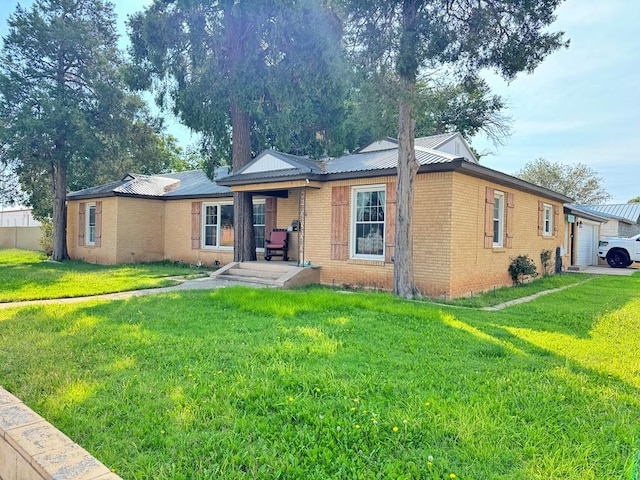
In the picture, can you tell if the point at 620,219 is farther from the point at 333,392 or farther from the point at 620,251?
the point at 333,392

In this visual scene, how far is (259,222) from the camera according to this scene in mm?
14852

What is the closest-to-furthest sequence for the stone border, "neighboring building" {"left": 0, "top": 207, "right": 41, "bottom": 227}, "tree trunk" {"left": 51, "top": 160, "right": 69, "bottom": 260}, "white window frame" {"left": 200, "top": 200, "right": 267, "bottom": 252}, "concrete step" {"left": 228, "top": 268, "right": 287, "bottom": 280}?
1. the stone border
2. "concrete step" {"left": 228, "top": 268, "right": 287, "bottom": 280}
3. "white window frame" {"left": 200, "top": 200, "right": 267, "bottom": 252}
4. "tree trunk" {"left": 51, "top": 160, "right": 69, "bottom": 260}
5. "neighboring building" {"left": 0, "top": 207, "right": 41, "bottom": 227}

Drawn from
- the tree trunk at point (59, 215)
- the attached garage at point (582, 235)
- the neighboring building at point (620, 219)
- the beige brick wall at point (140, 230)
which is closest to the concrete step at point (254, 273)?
the beige brick wall at point (140, 230)

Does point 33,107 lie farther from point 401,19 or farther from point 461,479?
point 461,479

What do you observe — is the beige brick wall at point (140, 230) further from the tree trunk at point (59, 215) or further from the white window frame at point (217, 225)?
the tree trunk at point (59, 215)

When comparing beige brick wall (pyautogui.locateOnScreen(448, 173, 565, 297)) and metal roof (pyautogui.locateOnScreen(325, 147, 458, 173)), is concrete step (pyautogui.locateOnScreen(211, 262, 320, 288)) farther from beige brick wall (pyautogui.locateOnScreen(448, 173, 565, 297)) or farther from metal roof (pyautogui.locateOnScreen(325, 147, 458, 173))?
beige brick wall (pyautogui.locateOnScreen(448, 173, 565, 297))

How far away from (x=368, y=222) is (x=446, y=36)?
446 centimetres

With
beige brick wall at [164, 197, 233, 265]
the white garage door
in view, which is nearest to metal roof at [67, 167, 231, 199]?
beige brick wall at [164, 197, 233, 265]

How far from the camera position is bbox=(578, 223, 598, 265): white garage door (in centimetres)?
2048

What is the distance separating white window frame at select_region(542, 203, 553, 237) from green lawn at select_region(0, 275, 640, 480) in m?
8.39

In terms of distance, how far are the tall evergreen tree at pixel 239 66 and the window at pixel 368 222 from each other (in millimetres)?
3673

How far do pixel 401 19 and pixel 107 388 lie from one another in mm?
8242

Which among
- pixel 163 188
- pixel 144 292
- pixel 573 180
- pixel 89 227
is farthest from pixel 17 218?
pixel 573 180

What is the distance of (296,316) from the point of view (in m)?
6.82
